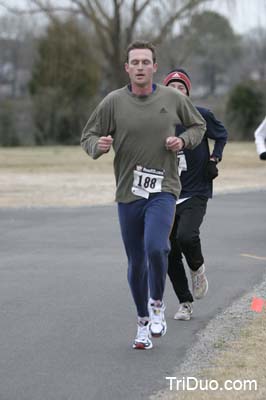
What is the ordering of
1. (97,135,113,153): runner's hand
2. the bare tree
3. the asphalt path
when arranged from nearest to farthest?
the asphalt path, (97,135,113,153): runner's hand, the bare tree

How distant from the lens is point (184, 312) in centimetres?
759

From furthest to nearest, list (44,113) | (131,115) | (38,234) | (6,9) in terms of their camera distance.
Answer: (44,113) → (6,9) → (38,234) → (131,115)

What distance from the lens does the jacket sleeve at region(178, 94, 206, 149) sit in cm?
644

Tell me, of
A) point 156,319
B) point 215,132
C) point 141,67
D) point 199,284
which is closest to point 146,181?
point 141,67

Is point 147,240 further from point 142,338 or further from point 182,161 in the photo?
point 182,161

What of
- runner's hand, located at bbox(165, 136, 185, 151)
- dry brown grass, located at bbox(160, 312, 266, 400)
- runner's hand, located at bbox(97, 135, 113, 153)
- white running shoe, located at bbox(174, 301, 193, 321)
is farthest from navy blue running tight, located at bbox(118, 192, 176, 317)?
white running shoe, located at bbox(174, 301, 193, 321)

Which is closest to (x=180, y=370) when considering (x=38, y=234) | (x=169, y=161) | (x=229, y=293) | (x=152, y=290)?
(x=152, y=290)

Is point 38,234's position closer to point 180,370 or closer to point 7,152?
point 180,370

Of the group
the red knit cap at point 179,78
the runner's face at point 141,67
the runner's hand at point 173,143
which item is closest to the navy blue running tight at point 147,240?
the runner's hand at point 173,143

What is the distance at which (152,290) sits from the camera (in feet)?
21.5

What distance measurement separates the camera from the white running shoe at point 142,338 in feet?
21.4

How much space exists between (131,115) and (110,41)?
3479 cm

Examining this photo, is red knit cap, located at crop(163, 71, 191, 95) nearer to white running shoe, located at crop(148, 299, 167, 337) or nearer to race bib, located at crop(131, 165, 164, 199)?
race bib, located at crop(131, 165, 164, 199)

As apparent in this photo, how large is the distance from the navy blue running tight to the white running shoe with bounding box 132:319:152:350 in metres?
0.07
